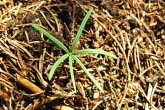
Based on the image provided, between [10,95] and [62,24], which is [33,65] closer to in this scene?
[10,95]

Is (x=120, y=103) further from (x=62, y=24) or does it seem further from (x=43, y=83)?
(x=62, y=24)

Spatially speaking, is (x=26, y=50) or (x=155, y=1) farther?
(x=155, y=1)

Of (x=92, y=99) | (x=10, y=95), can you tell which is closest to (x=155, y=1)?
(x=92, y=99)

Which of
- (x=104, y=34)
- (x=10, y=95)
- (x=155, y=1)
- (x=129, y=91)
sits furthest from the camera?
(x=155, y=1)

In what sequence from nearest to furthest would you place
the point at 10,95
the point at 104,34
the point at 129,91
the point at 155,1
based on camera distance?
the point at 10,95 < the point at 129,91 < the point at 104,34 < the point at 155,1

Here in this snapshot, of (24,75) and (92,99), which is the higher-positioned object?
(24,75)

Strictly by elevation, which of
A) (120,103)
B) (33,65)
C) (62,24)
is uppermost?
(62,24)
